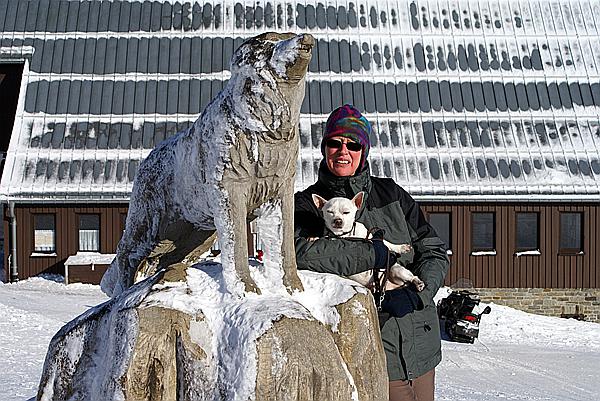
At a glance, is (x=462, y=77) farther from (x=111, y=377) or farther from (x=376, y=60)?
(x=111, y=377)

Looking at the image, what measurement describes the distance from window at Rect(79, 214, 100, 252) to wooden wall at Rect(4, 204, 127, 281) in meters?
0.12

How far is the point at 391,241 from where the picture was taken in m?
4.46

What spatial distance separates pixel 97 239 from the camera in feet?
69.1

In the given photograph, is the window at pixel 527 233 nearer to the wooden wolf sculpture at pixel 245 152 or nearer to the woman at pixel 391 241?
the woman at pixel 391 241

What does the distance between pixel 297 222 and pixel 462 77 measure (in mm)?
17870

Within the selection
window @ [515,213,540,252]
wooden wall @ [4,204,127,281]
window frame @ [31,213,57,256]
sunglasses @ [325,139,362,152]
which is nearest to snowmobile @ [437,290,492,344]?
window @ [515,213,540,252]

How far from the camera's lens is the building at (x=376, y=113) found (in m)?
20.1

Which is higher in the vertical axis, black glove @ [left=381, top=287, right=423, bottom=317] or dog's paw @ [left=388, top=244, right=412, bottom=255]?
dog's paw @ [left=388, top=244, right=412, bottom=255]

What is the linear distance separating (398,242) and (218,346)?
126 cm

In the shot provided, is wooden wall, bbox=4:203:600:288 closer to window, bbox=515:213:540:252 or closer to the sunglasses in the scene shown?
window, bbox=515:213:540:252

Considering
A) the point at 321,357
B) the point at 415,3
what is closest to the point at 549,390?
the point at 321,357

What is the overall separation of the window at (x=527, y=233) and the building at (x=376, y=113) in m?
0.03

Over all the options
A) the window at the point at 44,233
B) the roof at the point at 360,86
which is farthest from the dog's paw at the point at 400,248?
the window at the point at 44,233

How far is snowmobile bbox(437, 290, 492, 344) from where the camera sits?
A: 48.6 ft
